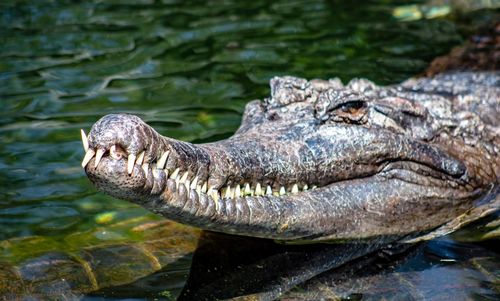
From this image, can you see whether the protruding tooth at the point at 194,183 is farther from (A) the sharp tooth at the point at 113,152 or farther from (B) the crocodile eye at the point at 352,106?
(B) the crocodile eye at the point at 352,106

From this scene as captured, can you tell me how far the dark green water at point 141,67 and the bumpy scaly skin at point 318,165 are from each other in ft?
2.69

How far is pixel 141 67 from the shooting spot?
29.2 feet

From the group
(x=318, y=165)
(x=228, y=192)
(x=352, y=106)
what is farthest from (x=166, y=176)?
(x=352, y=106)

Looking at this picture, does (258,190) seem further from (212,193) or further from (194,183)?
(194,183)

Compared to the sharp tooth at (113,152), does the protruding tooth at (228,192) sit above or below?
below

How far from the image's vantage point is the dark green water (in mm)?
6168

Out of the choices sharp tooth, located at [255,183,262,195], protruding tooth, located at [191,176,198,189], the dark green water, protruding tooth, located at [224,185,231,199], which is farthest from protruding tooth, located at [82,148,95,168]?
the dark green water

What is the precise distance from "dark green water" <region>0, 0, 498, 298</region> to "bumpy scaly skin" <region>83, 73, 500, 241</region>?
2.69ft

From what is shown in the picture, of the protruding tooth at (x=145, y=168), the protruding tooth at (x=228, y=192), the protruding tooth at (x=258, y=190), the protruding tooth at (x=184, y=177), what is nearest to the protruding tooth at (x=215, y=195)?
the protruding tooth at (x=228, y=192)

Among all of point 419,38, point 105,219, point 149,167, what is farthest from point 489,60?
point 149,167

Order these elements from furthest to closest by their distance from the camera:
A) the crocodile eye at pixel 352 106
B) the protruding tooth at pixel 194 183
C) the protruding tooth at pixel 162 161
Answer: the crocodile eye at pixel 352 106, the protruding tooth at pixel 194 183, the protruding tooth at pixel 162 161

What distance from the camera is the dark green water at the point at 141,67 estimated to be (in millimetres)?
6168

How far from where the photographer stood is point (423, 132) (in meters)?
5.85

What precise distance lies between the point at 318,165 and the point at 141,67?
422 centimetres
